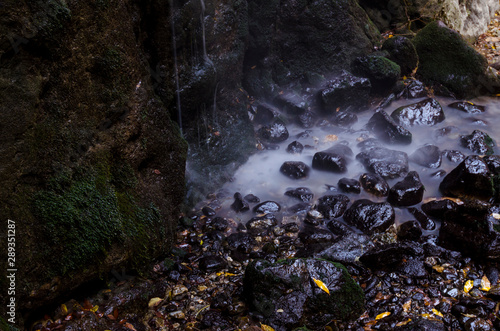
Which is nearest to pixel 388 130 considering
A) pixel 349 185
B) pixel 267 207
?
pixel 349 185

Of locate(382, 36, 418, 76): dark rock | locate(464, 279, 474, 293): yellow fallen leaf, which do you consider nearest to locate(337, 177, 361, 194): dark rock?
locate(464, 279, 474, 293): yellow fallen leaf

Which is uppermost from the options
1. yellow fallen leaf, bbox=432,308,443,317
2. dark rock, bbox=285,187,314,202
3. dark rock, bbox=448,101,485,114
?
yellow fallen leaf, bbox=432,308,443,317

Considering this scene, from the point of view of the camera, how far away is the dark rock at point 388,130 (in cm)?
791

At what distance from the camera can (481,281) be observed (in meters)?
4.59

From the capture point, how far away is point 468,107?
8.98 m

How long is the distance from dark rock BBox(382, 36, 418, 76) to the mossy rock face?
304mm

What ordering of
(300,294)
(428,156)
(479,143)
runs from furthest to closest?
(479,143)
(428,156)
(300,294)

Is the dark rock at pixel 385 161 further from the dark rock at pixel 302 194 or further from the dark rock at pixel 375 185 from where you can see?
the dark rock at pixel 302 194

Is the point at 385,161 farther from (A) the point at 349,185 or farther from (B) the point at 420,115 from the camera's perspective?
(B) the point at 420,115

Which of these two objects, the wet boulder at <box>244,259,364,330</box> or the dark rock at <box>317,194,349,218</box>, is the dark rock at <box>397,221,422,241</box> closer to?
the dark rock at <box>317,194,349,218</box>

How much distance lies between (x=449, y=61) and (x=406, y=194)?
18.1 ft

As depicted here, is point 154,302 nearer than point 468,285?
Yes

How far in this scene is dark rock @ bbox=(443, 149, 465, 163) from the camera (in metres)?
7.20

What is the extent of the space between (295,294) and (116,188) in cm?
231
